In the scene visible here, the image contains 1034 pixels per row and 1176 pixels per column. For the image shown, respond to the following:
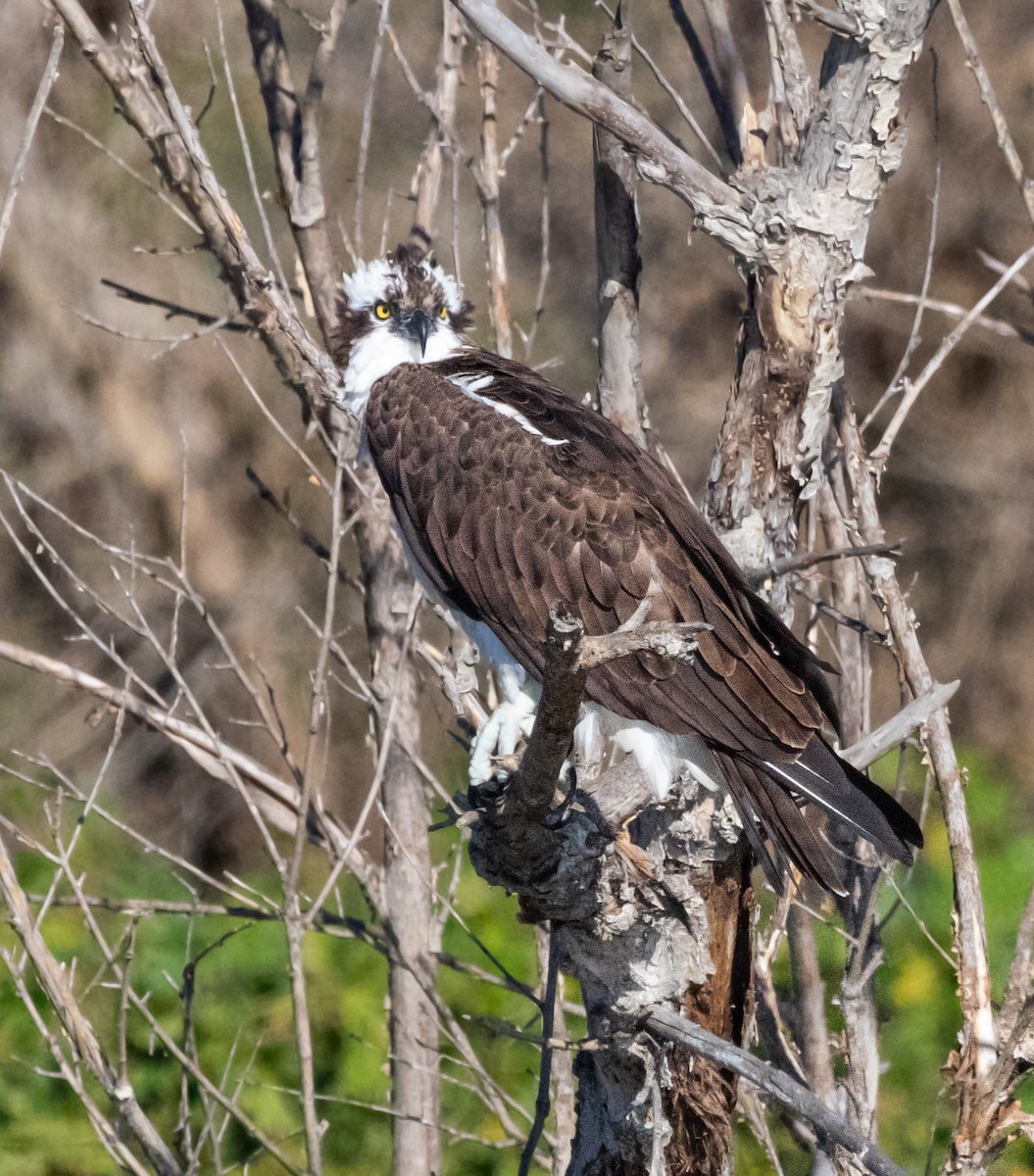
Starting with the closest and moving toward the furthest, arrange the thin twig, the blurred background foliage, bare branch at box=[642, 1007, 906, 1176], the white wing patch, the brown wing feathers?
1. bare branch at box=[642, 1007, 906, 1176]
2. the thin twig
3. the brown wing feathers
4. the white wing patch
5. the blurred background foliage

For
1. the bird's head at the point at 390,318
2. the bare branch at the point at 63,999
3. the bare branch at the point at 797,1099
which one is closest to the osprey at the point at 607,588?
the bird's head at the point at 390,318

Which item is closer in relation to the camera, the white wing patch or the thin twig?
the thin twig

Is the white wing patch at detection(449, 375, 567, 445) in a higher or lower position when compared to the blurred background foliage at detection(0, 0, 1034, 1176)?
lower

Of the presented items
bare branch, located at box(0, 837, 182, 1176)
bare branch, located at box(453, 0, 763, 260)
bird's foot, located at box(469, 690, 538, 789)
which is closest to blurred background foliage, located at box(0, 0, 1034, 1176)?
bird's foot, located at box(469, 690, 538, 789)

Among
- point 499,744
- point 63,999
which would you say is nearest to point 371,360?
point 499,744

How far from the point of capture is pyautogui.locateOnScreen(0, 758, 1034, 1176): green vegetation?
5848 millimetres

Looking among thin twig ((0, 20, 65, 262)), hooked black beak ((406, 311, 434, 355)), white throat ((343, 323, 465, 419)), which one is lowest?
thin twig ((0, 20, 65, 262))

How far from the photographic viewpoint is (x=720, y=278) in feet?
28.3

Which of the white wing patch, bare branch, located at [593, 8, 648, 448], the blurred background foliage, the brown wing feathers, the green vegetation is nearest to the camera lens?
the brown wing feathers

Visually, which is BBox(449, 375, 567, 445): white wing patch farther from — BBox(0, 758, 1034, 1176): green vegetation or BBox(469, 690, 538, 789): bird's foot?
BBox(0, 758, 1034, 1176): green vegetation

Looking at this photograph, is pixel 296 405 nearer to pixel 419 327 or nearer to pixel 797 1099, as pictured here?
pixel 419 327

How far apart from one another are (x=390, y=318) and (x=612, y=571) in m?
1.10

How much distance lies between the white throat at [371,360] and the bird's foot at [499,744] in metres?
1.03

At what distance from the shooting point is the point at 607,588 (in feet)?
10.7
